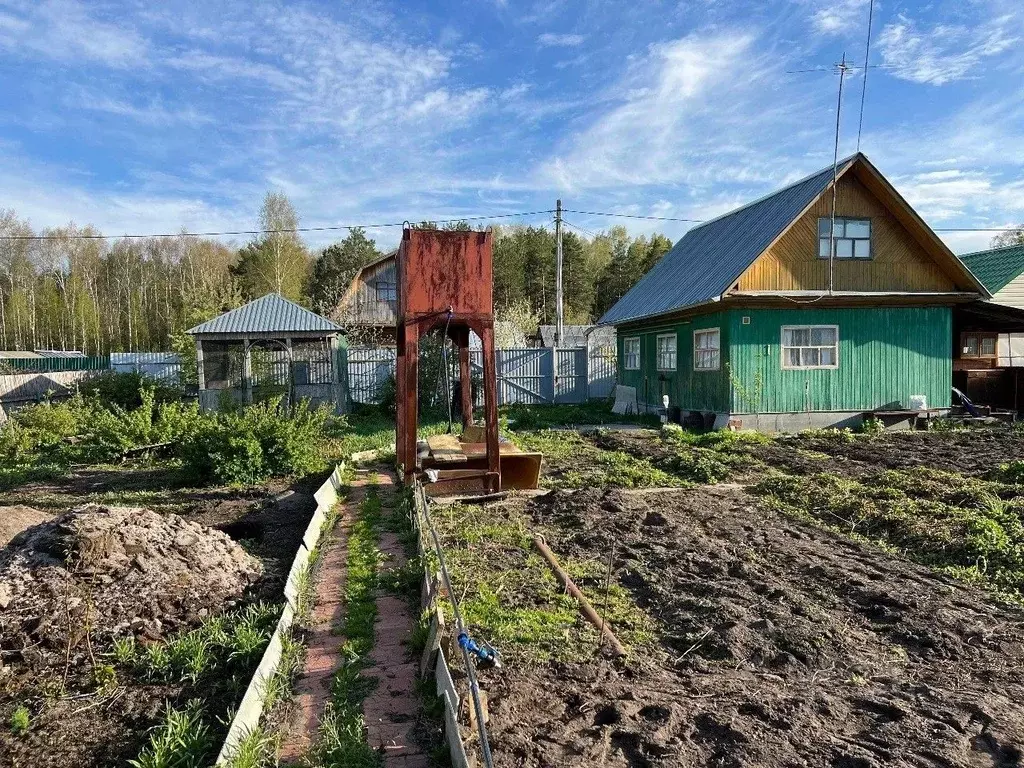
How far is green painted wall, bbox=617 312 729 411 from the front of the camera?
16016 mm

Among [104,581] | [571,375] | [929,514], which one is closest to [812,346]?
[571,375]

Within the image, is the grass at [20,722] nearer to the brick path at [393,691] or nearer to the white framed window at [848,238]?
the brick path at [393,691]

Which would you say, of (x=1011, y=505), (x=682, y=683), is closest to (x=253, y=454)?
(x=682, y=683)

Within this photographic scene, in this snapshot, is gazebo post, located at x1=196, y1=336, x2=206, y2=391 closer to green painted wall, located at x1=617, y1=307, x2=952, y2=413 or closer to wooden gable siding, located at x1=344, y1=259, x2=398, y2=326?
green painted wall, located at x1=617, y1=307, x2=952, y2=413

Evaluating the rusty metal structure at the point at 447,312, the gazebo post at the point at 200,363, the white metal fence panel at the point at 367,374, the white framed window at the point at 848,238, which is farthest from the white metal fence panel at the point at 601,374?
the rusty metal structure at the point at 447,312

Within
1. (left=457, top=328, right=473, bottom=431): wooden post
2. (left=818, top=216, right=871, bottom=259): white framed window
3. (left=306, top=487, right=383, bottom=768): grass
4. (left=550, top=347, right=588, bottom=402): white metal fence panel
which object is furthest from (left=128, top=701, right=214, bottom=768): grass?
(left=550, top=347, right=588, bottom=402): white metal fence panel

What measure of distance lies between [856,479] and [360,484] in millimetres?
6758

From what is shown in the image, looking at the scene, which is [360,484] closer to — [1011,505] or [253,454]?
[253,454]

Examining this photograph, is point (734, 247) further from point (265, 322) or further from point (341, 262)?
point (341, 262)

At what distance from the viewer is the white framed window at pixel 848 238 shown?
52.1 ft

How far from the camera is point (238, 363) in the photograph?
1973 cm

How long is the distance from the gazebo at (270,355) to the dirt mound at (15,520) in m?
10.4

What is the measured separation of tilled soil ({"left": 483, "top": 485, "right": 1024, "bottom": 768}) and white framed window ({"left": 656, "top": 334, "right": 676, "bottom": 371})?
1231cm

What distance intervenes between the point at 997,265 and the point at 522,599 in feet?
78.7
